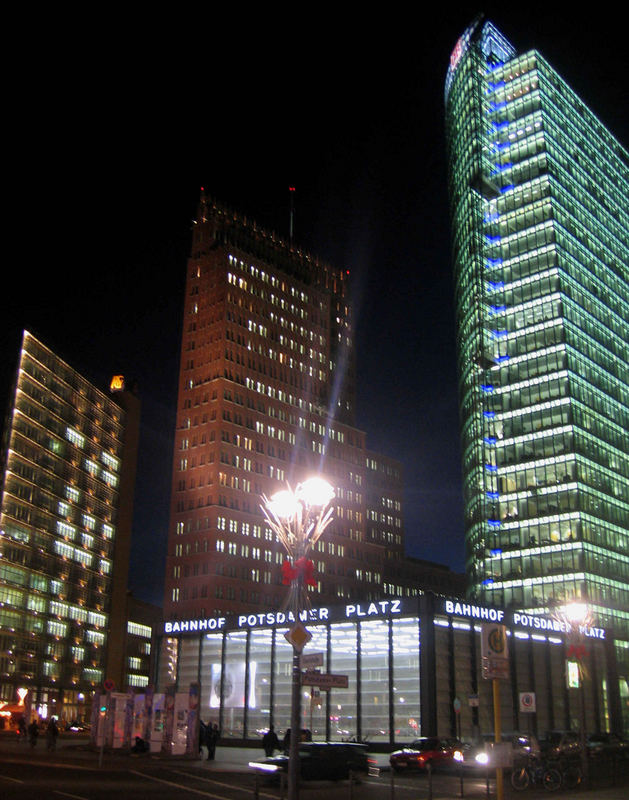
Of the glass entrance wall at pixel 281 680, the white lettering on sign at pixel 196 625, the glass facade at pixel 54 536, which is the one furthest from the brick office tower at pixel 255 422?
the glass entrance wall at pixel 281 680

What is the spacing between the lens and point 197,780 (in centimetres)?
3177

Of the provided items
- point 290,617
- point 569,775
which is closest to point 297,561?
point 569,775

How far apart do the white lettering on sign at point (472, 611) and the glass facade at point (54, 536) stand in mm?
69994

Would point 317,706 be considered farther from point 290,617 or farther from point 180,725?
point 180,725

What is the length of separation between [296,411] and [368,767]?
124813 mm

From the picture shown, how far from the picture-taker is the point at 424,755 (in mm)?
38344

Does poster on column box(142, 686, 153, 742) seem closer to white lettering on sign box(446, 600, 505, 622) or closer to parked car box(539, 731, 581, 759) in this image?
white lettering on sign box(446, 600, 505, 622)

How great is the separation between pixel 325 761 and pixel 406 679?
19.0m

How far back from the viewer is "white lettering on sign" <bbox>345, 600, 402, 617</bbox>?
52594 mm

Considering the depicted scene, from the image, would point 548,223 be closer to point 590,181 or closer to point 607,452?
point 590,181

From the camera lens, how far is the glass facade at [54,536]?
10750 cm

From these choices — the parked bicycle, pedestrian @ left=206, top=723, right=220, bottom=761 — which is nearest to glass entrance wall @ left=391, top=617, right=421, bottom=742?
pedestrian @ left=206, top=723, right=220, bottom=761

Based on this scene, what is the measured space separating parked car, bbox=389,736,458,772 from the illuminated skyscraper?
78.3 m

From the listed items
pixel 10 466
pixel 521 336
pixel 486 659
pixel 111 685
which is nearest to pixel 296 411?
pixel 521 336
